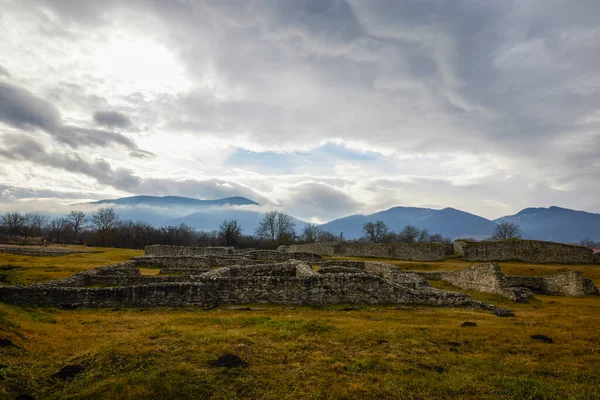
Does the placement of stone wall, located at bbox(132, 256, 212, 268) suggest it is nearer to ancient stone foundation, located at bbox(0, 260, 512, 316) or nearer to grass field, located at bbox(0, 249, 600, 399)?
ancient stone foundation, located at bbox(0, 260, 512, 316)

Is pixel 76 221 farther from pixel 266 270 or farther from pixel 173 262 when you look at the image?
pixel 266 270

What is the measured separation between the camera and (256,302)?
18953 mm

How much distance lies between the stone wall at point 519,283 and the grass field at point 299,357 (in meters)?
7.73

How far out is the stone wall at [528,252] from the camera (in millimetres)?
45094

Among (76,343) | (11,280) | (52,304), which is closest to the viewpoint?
(76,343)

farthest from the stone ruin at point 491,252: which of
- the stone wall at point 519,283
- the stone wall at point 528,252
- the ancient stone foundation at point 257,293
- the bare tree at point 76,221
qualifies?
the bare tree at point 76,221

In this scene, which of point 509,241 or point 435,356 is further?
point 509,241

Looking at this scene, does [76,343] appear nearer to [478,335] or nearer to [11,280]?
[478,335]

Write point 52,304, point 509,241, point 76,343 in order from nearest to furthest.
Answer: point 76,343 < point 52,304 < point 509,241

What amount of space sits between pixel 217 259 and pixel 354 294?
26.0 m

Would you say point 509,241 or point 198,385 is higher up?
point 509,241

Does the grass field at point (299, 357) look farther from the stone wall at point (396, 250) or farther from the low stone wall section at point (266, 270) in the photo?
the stone wall at point (396, 250)

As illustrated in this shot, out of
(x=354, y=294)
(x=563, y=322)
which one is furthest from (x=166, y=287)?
(x=563, y=322)

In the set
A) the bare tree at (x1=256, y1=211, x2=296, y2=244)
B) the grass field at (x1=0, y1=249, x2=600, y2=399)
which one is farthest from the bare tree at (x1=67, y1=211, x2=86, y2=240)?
the grass field at (x1=0, y1=249, x2=600, y2=399)
